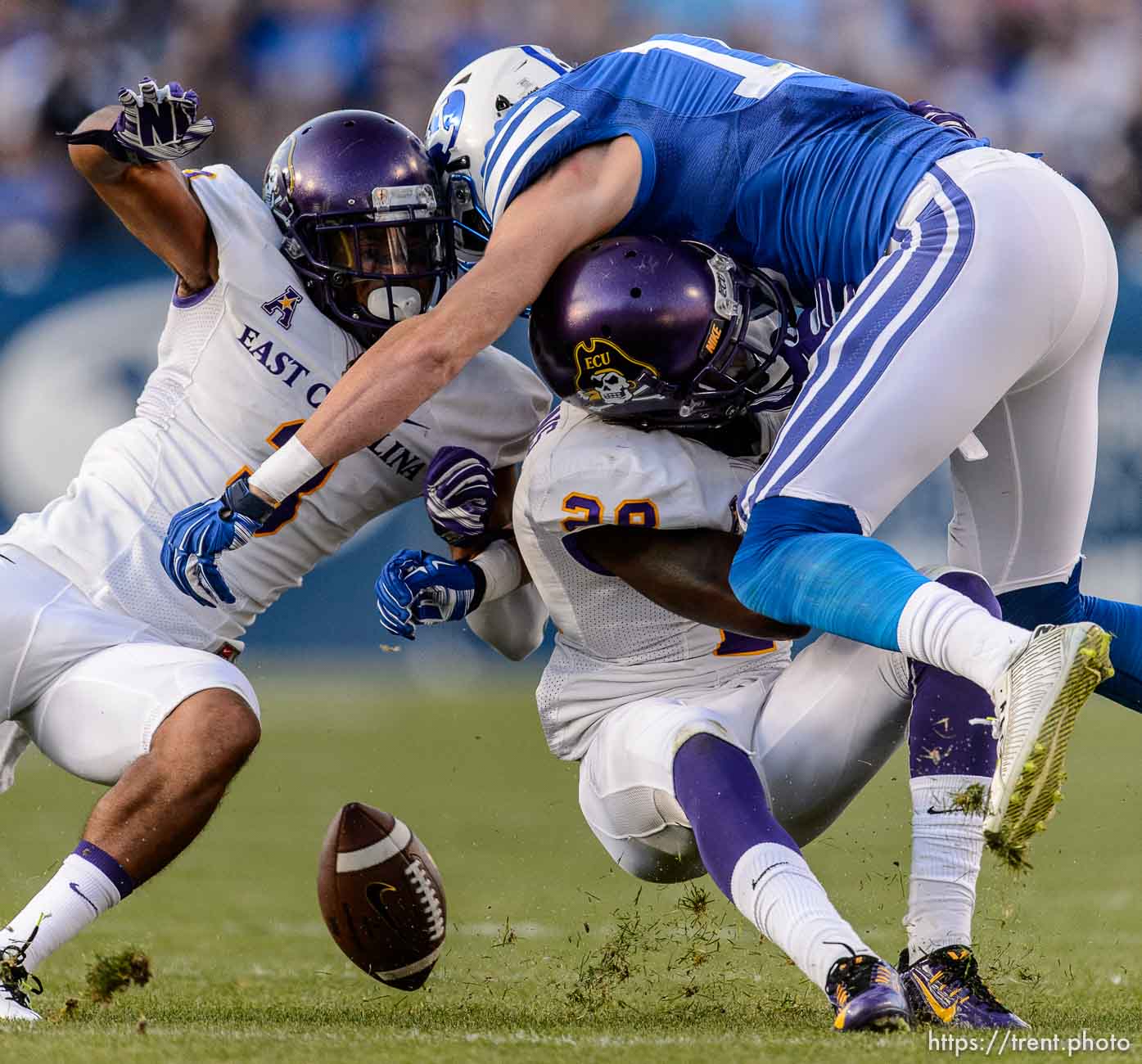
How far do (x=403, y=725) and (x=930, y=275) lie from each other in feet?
17.1

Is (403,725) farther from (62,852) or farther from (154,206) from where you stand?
(154,206)

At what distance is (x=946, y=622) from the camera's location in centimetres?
230

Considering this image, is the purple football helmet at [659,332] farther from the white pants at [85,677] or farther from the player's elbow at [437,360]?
the white pants at [85,677]

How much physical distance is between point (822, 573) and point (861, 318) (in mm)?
427

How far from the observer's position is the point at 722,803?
258cm

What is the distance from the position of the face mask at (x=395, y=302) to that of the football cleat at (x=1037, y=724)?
161 cm

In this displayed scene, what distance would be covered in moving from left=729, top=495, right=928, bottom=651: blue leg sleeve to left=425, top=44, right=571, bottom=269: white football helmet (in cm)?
101

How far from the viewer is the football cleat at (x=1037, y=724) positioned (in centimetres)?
213

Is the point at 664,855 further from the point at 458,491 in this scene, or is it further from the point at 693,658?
the point at 458,491

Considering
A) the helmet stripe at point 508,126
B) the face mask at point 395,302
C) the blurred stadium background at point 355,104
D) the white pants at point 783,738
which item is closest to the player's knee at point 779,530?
the white pants at point 783,738

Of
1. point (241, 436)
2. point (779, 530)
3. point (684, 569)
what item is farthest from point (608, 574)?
point (241, 436)

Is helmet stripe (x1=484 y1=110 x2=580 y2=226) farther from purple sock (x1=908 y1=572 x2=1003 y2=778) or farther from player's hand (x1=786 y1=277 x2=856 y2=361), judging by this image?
purple sock (x1=908 y1=572 x2=1003 y2=778)

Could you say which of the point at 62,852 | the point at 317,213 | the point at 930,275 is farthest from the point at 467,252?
the point at 62,852

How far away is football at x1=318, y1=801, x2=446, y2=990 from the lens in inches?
121
